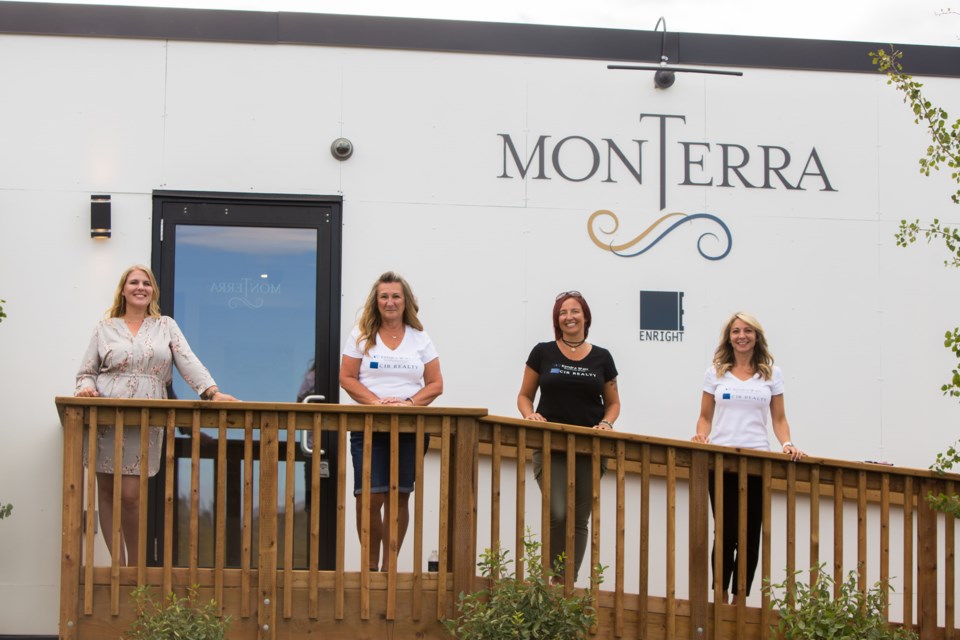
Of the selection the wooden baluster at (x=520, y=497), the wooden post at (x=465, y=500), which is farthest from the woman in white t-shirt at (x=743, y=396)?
the wooden post at (x=465, y=500)

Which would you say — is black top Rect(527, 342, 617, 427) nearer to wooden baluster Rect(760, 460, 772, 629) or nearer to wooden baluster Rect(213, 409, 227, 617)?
wooden baluster Rect(760, 460, 772, 629)

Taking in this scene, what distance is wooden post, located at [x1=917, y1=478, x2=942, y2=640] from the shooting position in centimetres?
555

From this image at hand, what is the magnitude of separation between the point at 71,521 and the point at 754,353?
10.6ft

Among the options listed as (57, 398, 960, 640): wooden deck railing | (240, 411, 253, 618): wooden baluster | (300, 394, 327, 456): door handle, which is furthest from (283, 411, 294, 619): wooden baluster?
(300, 394, 327, 456): door handle

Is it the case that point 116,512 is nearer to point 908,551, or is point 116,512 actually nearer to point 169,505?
point 169,505

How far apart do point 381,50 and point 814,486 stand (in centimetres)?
321

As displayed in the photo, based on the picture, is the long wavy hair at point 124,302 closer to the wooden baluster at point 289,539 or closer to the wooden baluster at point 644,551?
the wooden baluster at point 289,539

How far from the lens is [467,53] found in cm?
661

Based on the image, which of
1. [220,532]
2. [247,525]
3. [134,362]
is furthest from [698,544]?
[134,362]

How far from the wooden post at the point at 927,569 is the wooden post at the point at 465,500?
211 cm

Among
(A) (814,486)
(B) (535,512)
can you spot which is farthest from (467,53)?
(A) (814,486)

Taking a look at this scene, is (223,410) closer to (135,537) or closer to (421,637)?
(135,537)

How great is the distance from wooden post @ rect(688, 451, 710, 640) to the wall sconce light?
321 cm

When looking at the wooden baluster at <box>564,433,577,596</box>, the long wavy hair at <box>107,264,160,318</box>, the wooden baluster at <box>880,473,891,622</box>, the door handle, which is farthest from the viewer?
the door handle
